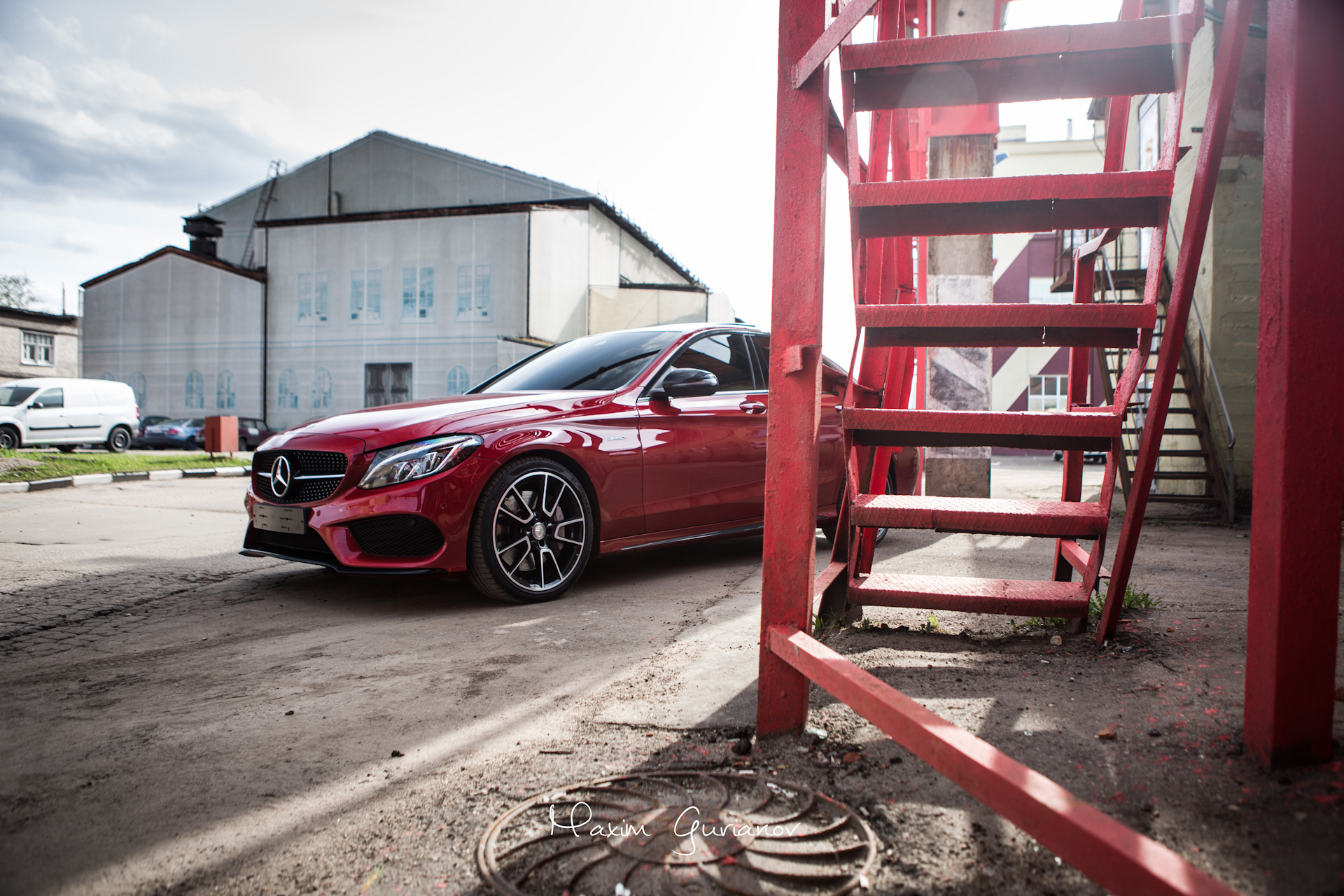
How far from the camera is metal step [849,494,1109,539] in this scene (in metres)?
2.76

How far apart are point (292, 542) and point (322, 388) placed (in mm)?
27059

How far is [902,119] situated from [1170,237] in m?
8.94

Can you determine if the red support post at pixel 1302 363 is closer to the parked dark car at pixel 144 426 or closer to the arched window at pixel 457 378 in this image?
the arched window at pixel 457 378

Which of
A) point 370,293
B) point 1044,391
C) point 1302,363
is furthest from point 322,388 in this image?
point 1302,363

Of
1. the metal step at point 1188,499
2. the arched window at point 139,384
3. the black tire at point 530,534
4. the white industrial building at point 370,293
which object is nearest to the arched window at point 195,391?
the white industrial building at point 370,293

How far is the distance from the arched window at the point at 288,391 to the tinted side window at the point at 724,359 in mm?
27420

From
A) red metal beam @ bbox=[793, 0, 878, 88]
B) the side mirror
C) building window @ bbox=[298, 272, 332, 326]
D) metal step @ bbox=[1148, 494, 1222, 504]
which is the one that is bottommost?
metal step @ bbox=[1148, 494, 1222, 504]

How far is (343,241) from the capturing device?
2852cm

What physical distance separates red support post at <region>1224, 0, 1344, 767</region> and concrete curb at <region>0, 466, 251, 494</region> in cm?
1213

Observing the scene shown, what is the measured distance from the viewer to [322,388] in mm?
28766

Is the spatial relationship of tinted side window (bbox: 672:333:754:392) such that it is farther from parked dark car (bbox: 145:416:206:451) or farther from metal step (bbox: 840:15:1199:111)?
parked dark car (bbox: 145:416:206:451)

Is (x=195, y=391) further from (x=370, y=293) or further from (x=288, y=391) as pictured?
(x=370, y=293)

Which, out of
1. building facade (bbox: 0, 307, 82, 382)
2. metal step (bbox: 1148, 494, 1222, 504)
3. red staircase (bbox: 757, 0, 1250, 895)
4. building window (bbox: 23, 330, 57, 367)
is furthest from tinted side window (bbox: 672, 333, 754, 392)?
building window (bbox: 23, 330, 57, 367)

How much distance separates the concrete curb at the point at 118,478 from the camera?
32.9 ft
